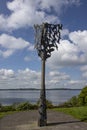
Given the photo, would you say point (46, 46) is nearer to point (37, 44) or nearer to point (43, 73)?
point (37, 44)

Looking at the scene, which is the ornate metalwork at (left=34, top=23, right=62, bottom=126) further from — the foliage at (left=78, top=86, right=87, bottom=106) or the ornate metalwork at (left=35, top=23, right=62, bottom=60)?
the foliage at (left=78, top=86, right=87, bottom=106)

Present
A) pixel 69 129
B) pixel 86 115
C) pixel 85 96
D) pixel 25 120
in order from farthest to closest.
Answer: pixel 85 96 → pixel 86 115 → pixel 25 120 → pixel 69 129

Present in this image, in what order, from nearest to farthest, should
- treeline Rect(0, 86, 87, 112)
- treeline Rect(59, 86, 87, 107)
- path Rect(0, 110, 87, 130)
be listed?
path Rect(0, 110, 87, 130) → treeline Rect(0, 86, 87, 112) → treeline Rect(59, 86, 87, 107)

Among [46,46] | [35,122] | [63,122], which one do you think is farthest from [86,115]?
[46,46]

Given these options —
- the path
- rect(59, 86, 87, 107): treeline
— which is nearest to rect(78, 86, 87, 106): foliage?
rect(59, 86, 87, 107): treeline

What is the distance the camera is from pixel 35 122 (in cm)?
2400

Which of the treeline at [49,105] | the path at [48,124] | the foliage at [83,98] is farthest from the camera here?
the foliage at [83,98]

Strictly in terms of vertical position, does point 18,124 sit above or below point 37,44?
below

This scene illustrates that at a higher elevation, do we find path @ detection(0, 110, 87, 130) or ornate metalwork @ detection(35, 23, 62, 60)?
ornate metalwork @ detection(35, 23, 62, 60)

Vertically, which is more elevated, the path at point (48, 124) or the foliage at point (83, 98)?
the foliage at point (83, 98)

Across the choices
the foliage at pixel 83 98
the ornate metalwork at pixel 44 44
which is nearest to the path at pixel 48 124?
the ornate metalwork at pixel 44 44

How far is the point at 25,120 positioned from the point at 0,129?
13.7 feet

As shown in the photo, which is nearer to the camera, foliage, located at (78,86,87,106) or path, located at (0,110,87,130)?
path, located at (0,110,87,130)

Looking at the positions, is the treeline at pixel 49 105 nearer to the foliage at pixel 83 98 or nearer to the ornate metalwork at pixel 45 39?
the foliage at pixel 83 98
